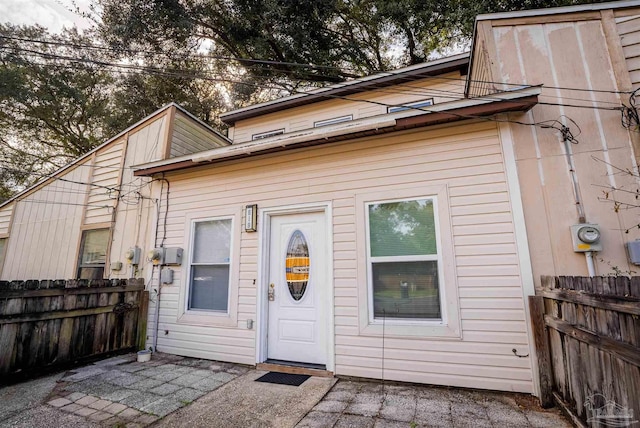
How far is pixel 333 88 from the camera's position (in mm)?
5594

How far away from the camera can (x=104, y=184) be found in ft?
19.9

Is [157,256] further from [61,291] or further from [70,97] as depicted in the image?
[70,97]

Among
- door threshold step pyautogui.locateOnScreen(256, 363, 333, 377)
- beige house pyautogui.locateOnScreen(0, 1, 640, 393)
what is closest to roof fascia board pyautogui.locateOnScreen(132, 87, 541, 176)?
beige house pyautogui.locateOnScreen(0, 1, 640, 393)

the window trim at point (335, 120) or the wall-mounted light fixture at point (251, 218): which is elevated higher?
the window trim at point (335, 120)

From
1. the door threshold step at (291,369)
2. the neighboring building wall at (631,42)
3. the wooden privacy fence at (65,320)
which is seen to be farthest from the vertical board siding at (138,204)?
the neighboring building wall at (631,42)

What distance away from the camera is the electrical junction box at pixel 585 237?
8.71 ft

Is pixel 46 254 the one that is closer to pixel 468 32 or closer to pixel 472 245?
pixel 472 245

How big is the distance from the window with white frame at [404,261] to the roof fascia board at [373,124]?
0.96 m

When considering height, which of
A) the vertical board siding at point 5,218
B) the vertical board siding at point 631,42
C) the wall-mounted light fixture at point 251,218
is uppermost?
the vertical board siding at point 631,42

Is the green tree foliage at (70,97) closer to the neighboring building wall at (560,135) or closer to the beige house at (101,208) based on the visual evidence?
the beige house at (101,208)

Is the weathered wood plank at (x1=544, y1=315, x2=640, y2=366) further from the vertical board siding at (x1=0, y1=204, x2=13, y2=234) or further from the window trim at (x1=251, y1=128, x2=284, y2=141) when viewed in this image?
the vertical board siding at (x1=0, y1=204, x2=13, y2=234)

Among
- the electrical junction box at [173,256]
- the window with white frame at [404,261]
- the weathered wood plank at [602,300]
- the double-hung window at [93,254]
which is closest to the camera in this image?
the weathered wood plank at [602,300]

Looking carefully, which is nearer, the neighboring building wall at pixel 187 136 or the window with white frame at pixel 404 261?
the window with white frame at pixel 404 261

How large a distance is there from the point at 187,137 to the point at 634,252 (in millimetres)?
7029
